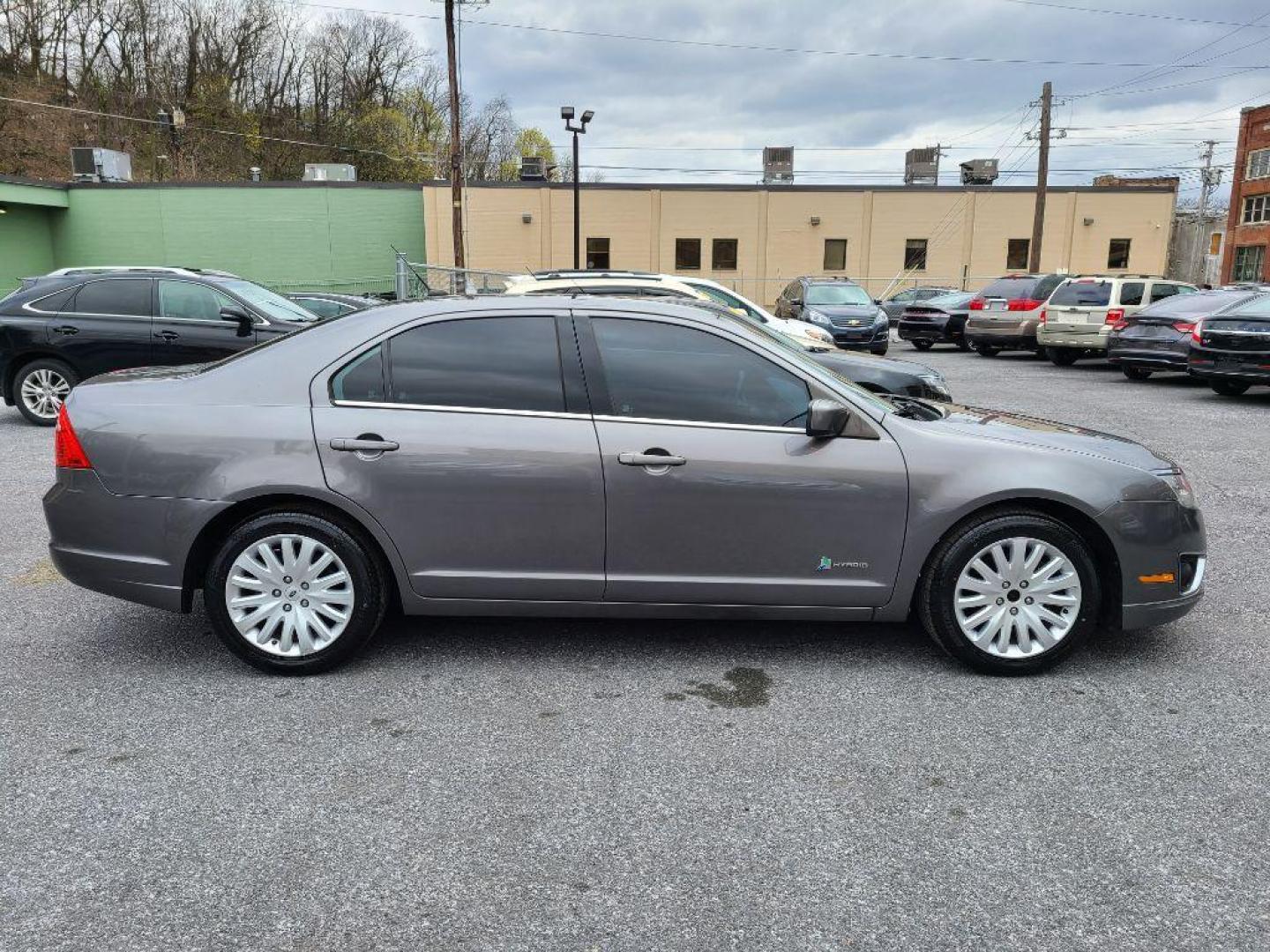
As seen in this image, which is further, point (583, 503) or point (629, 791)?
point (583, 503)

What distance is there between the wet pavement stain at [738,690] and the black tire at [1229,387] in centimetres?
1176

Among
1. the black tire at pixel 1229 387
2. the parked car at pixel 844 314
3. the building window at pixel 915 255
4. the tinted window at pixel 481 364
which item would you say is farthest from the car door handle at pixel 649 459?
the building window at pixel 915 255

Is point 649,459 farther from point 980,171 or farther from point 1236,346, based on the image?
point 980,171

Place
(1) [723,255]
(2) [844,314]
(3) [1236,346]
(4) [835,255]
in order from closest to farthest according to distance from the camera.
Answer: (3) [1236,346], (2) [844,314], (1) [723,255], (4) [835,255]

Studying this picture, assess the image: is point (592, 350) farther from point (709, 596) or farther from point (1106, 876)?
point (1106, 876)

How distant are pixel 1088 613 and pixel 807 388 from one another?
152 cm

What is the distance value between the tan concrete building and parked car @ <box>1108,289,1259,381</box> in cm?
2533

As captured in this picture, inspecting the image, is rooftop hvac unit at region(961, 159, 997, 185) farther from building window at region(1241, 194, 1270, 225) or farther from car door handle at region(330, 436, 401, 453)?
car door handle at region(330, 436, 401, 453)

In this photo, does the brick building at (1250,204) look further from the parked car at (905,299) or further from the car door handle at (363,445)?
the car door handle at (363,445)

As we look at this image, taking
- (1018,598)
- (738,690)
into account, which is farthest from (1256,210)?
(738,690)

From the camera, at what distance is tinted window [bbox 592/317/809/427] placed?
409cm

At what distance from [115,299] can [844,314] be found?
13.7m

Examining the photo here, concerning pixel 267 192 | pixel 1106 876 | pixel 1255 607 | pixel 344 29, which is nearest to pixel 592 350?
pixel 1106 876

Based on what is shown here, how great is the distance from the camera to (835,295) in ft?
68.9
